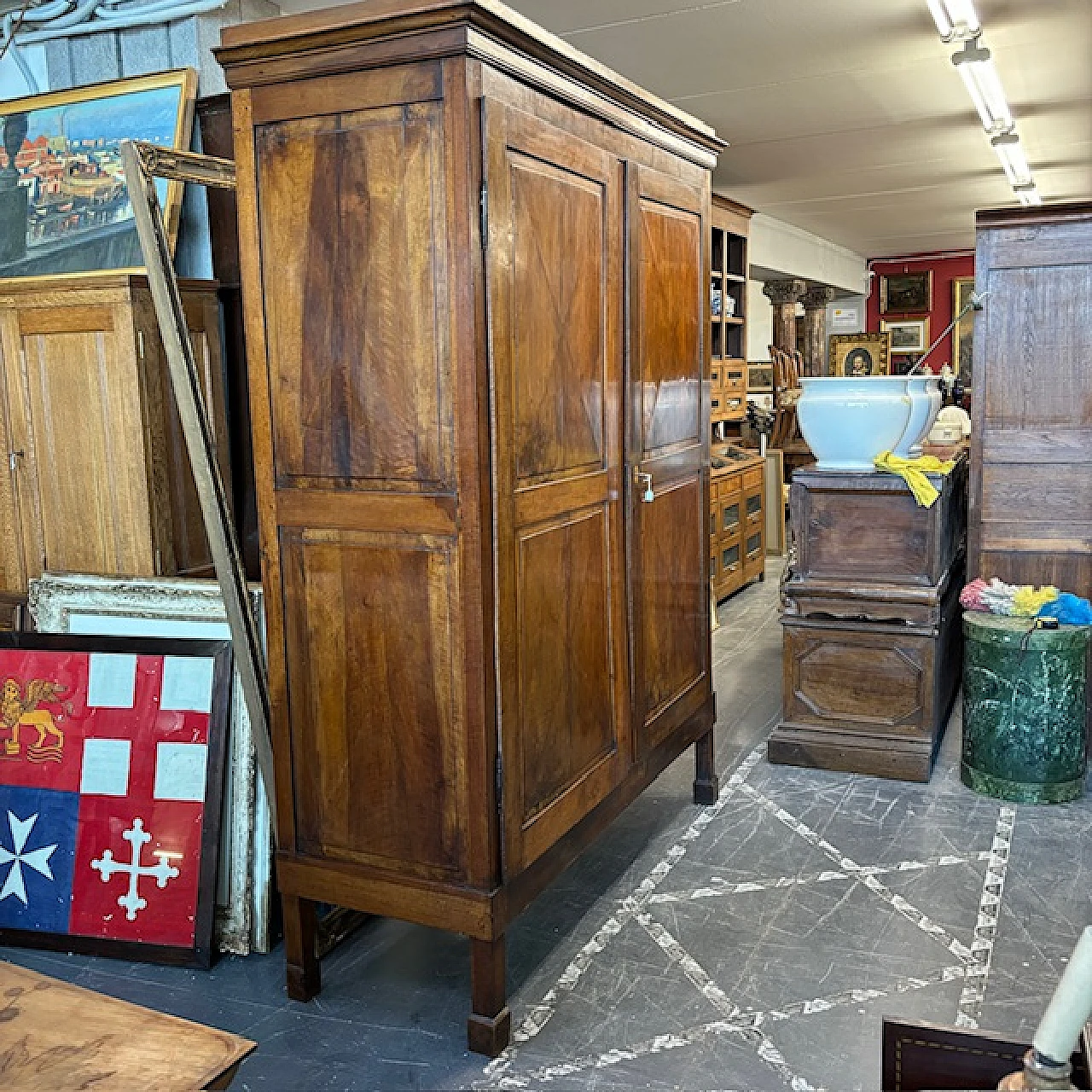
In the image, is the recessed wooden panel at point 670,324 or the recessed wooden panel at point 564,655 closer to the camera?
the recessed wooden panel at point 564,655

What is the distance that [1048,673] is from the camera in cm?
378

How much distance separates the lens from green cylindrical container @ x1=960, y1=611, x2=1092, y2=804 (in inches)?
149

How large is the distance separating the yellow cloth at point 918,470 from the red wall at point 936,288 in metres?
13.0

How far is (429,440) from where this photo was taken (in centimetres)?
235

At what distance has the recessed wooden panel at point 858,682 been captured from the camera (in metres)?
4.14

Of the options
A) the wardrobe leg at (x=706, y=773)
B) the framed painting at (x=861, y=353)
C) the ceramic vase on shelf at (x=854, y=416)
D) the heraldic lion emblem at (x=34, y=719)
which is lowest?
the wardrobe leg at (x=706, y=773)

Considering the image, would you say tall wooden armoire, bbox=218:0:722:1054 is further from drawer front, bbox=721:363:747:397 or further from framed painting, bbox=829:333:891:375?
framed painting, bbox=829:333:891:375

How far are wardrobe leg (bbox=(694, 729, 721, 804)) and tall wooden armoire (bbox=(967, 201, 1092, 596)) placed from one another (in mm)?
1353

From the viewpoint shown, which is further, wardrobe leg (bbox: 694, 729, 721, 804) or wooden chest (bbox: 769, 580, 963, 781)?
wooden chest (bbox: 769, 580, 963, 781)

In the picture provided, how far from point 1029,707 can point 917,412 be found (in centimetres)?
115

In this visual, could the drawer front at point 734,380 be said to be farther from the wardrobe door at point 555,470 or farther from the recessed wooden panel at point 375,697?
the recessed wooden panel at point 375,697

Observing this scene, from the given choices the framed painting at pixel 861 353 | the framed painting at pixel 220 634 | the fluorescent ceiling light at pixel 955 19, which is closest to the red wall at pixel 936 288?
the framed painting at pixel 861 353

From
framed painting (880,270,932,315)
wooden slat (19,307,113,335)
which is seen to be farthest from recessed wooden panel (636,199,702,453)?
framed painting (880,270,932,315)

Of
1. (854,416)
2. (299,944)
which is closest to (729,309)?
(854,416)
